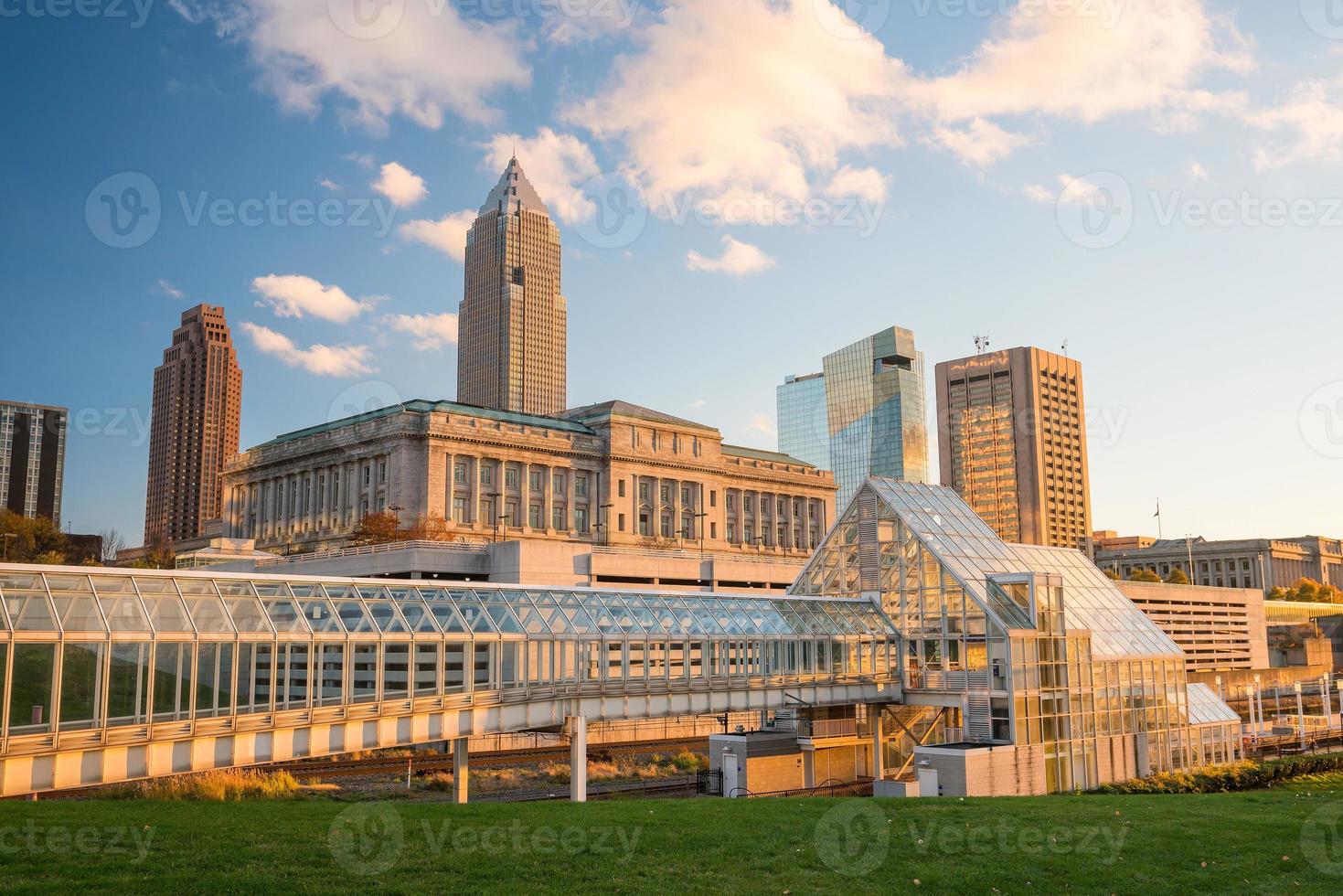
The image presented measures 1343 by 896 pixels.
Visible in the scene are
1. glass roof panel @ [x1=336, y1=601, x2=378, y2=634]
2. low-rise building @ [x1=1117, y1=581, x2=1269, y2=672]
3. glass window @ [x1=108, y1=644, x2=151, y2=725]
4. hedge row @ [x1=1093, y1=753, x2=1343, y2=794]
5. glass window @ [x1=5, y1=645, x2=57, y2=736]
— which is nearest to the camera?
glass window @ [x1=5, y1=645, x2=57, y2=736]

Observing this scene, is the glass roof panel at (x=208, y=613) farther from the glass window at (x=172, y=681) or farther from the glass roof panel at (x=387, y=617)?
the glass roof panel at (x=387, y=617)

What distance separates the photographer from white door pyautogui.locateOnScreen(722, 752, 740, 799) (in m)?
45.5

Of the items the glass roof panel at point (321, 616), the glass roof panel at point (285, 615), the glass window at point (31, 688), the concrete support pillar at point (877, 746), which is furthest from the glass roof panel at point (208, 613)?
the concrete support pillar at point (877, 746)

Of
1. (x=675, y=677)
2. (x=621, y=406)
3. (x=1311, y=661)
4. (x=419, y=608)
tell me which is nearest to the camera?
(x=419, y=608)

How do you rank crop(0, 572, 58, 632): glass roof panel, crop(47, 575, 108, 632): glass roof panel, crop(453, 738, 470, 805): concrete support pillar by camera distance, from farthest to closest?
crop(453, 738, 470, 805): concrete support pillar
crop(47, 575, 108, 632): glass roof panel
crop(0, 572, 58, 632): glass roof panel

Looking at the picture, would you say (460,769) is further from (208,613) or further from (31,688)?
(31,688)

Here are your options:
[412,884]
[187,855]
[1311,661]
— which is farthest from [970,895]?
[1311,661]

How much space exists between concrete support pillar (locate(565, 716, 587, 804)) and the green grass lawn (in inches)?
453

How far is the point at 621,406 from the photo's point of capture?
139000mm

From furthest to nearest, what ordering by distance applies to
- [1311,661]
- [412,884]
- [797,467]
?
[797,467]
[1311,661]
[412,884]

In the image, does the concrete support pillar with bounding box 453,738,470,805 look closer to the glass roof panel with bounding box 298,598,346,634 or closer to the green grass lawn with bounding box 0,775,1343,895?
the glass roof panel with bounding box 298,598,346,634

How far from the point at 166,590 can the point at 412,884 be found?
15.6m

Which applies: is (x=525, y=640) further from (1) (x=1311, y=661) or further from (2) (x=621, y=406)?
(1) (x=1311, y=661)

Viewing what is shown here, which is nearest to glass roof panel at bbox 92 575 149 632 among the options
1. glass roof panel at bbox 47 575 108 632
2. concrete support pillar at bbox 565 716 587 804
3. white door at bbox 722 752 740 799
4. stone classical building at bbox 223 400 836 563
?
glass roof panel at bbox 47 575 108 632
